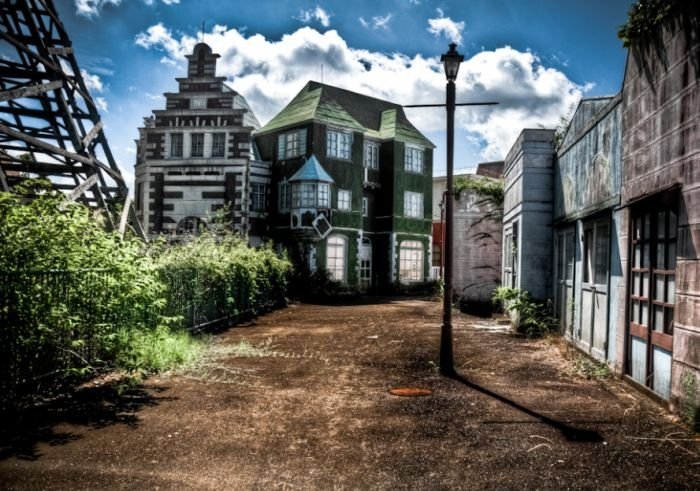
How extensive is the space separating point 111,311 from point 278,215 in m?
21.9

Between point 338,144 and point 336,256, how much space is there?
656cm

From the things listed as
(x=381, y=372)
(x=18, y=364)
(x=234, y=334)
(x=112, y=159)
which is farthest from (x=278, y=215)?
(x=18, y=364)

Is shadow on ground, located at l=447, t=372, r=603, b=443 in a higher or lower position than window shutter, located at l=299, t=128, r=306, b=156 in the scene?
lower

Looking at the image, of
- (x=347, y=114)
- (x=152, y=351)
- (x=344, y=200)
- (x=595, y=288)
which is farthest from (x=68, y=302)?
(x=347, y=114)

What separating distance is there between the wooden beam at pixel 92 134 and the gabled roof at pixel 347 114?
15.9m

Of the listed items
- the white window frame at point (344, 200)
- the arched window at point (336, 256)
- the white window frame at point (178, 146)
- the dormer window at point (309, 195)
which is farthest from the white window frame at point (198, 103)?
the arched window at point (336, 256)

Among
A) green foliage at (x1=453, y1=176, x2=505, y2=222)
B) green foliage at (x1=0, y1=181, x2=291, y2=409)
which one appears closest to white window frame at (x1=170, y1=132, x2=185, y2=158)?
green foliage at (x1=453, y1=176, x2=505, y2=222)

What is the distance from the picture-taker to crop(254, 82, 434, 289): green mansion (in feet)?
92.1

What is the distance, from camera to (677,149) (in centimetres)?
604

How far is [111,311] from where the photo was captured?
7.36m

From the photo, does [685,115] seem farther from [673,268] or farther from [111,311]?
[111,311]

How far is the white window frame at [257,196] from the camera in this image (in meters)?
28.9

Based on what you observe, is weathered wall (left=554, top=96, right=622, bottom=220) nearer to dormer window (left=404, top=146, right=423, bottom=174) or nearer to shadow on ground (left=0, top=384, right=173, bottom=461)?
shadow on ground (left=0, top=384, right=173, bottom=461)

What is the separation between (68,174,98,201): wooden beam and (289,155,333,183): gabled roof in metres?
15.8
